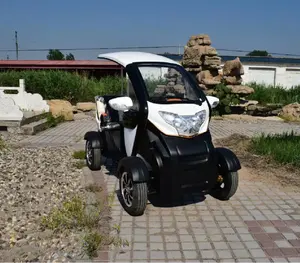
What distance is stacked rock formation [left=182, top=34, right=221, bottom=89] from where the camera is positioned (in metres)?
14.8

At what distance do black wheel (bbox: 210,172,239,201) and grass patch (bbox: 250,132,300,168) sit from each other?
2081mm

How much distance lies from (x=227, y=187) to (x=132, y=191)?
1.24m

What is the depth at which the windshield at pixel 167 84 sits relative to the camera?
418cm

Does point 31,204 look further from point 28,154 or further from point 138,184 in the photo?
point 28,154

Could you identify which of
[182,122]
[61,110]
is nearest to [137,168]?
[182,122]

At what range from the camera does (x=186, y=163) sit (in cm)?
368

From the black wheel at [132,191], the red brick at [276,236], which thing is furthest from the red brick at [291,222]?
the black wheel at [132,191]

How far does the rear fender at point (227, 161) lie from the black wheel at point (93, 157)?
204 centimetres

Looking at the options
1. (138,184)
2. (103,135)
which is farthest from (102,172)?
(138,184)

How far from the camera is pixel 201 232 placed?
3.51 m

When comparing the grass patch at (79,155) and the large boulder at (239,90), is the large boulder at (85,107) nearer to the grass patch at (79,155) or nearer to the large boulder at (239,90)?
the large boulder at (239,90)

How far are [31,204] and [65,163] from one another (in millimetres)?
1942

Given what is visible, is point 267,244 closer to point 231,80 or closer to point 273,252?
point 273,252

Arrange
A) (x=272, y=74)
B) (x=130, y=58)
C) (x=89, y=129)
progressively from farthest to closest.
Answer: (x=272, y=74), (x=89, y=129), (x=130, y=58)
